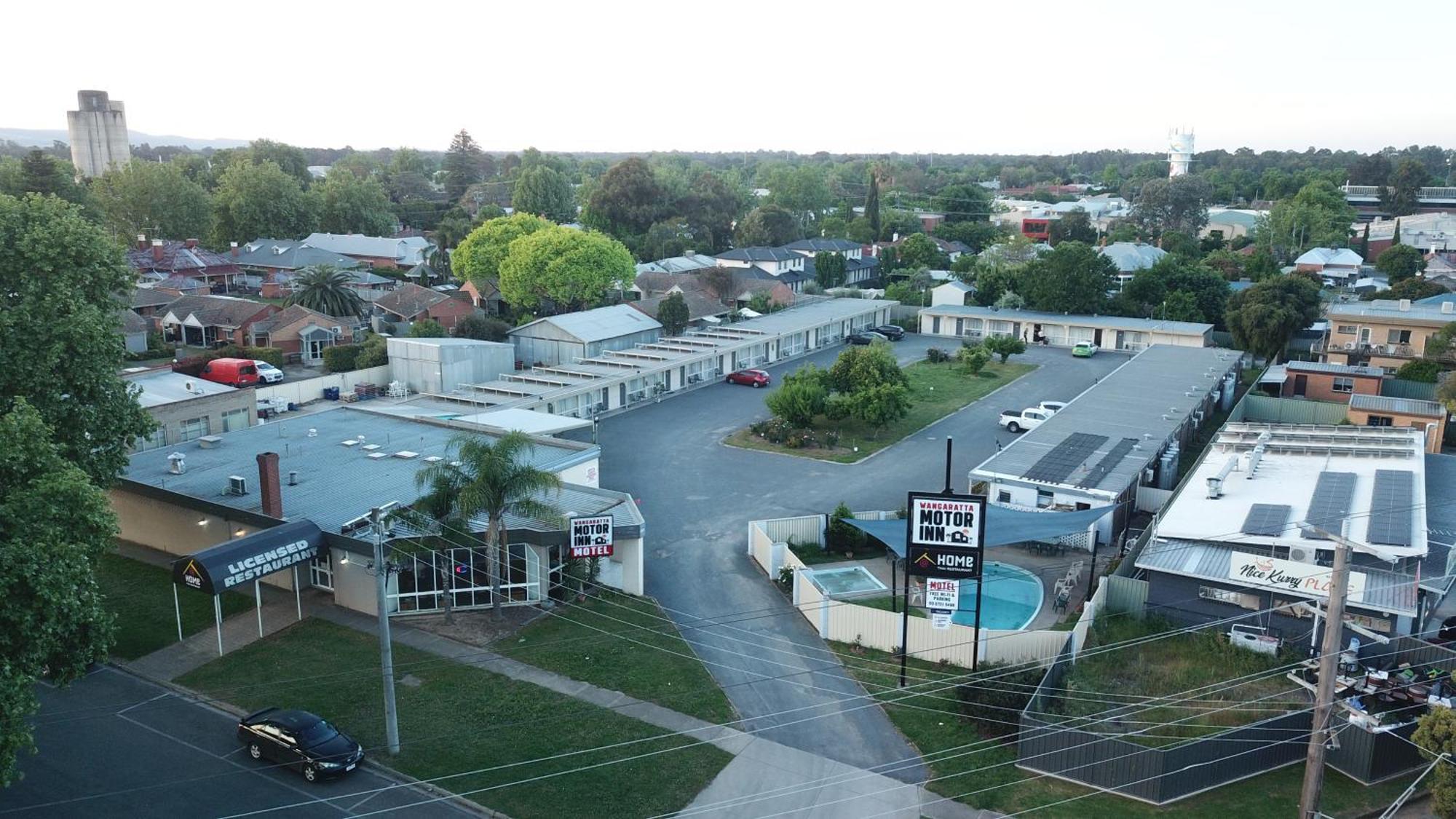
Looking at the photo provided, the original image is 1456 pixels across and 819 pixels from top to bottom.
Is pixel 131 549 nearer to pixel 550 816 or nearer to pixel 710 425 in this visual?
pixel 550 816

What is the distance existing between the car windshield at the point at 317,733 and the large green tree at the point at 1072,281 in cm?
5911

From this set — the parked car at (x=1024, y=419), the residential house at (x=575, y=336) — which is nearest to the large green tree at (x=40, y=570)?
the parked car at (x=1024, y=419)

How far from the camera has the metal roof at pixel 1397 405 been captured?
40.8m

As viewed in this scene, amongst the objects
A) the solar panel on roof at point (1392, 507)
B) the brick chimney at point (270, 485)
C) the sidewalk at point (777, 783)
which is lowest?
the sidewalk at point (777, 783)

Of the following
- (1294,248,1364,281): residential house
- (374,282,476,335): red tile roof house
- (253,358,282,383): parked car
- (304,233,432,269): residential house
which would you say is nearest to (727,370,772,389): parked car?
(374,282,476,335): red tile roof house

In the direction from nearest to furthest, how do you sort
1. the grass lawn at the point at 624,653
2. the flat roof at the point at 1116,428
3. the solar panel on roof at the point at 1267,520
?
the grass lawn at the point at 624,653 < the solar panel on roof at the point at 1267,520 < the flat roof at the point at 1116,428

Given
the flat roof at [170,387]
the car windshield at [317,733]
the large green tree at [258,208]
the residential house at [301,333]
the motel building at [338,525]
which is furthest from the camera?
the large green tree at [258,208]

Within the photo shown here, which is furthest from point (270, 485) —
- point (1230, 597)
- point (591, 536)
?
point (1230, 597)

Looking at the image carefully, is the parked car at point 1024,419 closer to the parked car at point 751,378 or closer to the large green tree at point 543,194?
the parked car at point 751,378

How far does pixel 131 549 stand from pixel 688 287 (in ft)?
160

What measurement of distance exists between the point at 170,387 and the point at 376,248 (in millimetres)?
57760

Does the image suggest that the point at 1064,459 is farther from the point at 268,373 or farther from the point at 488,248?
the point at 488,248

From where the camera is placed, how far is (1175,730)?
64.3 ft

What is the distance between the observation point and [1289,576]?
23.0 meters
